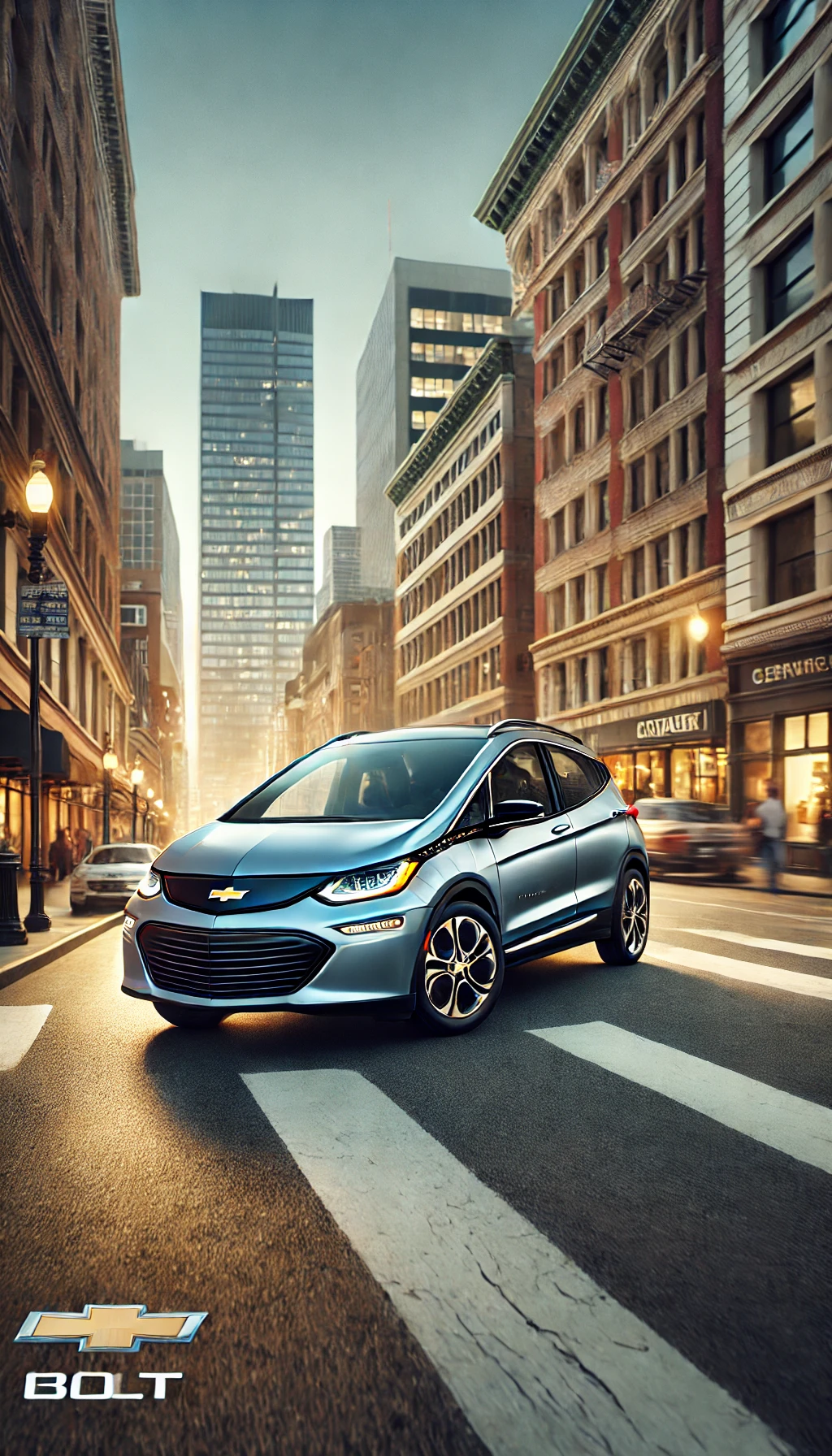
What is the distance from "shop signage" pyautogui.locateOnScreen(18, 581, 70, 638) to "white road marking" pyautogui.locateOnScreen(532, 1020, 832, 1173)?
32.5 ft

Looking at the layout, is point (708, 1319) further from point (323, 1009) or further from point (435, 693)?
point (435, 693)

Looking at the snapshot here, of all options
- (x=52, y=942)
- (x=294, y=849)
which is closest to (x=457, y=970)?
(x=294, y=849)

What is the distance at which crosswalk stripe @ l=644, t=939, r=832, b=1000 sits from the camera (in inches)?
301

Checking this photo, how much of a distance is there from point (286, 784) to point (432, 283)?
426 ft

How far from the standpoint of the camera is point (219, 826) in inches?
274

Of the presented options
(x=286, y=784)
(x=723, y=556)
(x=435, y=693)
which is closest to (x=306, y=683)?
(x=435, y=693)

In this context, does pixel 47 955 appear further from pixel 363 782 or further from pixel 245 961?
pixel 245 961

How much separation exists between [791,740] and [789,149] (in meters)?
15.3

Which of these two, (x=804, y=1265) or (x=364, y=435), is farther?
(x=364, y=435)

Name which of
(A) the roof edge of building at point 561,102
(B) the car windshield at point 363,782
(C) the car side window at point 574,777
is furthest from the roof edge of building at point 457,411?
(B) the car windshield at point 363,782

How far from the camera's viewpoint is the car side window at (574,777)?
7.86 meters

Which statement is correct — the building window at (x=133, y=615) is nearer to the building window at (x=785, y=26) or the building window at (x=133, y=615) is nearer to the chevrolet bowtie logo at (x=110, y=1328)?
the building window at (x=785, y=26)

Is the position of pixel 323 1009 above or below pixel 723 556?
below

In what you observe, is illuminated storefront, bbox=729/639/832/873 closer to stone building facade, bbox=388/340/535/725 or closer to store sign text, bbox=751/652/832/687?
store sign text, bbox=751/652/832/687
